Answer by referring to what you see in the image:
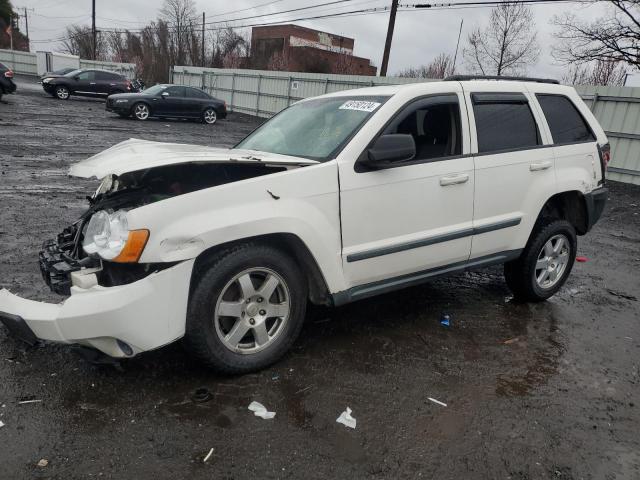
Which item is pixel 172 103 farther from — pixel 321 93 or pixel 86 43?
pixel 86 43

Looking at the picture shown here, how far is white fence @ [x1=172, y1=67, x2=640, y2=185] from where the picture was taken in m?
12.5

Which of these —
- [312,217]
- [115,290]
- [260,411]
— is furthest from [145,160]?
[260,411]

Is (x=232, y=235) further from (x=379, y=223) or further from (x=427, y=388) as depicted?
(x=427, y=388)

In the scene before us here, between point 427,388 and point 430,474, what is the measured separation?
79 cm

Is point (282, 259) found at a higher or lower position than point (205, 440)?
higher

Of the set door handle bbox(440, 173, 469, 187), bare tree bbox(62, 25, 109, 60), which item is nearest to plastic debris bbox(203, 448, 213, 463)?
door handle bbox(440, 173, 469, 187)

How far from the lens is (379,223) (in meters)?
3.43

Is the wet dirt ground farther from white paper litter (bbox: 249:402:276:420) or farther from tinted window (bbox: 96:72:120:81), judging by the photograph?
tinted window (bbox: 96:72:120:81)

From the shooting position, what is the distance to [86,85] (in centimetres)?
2584

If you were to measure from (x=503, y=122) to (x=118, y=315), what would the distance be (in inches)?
130

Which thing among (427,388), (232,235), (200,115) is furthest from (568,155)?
(200,115)

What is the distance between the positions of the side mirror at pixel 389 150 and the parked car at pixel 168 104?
62.6ft

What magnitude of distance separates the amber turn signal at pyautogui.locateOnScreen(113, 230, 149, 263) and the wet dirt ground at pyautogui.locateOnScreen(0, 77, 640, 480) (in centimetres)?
85

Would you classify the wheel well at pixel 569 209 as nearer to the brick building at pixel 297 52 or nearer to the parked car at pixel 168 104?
the parked car at pixel 168 104
